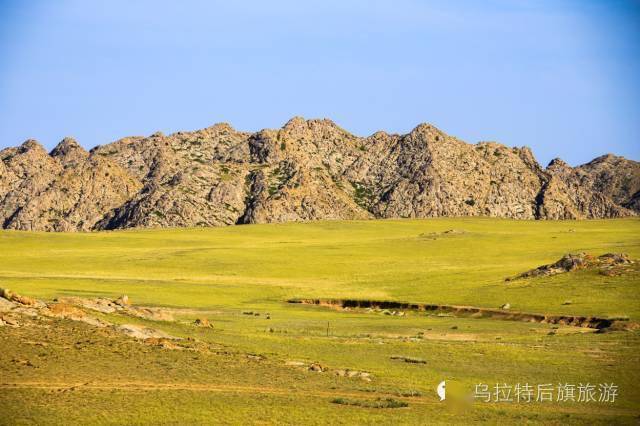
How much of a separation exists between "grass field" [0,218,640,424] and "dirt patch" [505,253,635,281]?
6.37 ft

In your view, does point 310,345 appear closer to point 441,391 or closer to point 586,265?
point 441,391

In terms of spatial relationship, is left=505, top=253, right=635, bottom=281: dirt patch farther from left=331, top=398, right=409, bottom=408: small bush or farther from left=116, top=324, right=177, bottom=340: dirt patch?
left=331, top=398, right=409, bottom=408: small bush

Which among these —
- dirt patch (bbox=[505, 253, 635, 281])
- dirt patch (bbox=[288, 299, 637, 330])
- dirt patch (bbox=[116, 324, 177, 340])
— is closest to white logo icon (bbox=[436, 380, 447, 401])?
dirt patch (bbox=[116, 324, 177, 340])

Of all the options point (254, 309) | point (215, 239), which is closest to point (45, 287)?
point (254, 309)

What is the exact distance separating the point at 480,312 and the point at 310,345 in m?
26.7

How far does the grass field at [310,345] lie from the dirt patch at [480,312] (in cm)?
188

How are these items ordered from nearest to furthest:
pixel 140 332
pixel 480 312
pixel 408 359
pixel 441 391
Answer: pixel 441 391
pixel 408 359
pixel 140 332
pixel 480 312

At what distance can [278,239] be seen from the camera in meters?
178

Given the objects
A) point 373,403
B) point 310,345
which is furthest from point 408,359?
point 373,403

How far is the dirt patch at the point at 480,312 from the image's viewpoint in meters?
65.4

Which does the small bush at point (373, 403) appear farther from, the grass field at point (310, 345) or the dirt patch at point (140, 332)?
the dirt patch at point (140, 332)

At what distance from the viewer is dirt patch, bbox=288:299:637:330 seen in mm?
65438

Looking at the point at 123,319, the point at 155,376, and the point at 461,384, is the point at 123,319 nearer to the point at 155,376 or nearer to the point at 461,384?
the point at 155,376

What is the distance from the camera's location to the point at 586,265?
294 ft
